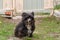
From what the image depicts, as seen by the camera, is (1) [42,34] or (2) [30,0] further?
(2) [30,0]

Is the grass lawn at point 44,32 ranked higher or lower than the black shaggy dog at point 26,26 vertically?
lower

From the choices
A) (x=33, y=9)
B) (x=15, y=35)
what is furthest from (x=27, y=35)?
(x=33, y=9)

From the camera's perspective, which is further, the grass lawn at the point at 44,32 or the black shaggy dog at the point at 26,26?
the grass lawn at the point at 44,32

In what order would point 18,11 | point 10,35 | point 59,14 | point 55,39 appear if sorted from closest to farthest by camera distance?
1. point 55,39
2. point 10,35
3. point 59,14
4. point 18,11

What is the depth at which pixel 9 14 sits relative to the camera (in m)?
12.6

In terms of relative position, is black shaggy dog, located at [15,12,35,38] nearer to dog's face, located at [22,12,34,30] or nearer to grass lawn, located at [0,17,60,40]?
dog's face, located at [22,12,34,30]

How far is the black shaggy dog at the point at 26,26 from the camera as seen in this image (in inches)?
284

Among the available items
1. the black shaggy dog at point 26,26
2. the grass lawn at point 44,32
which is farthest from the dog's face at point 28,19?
the grass lawn at point 44,32

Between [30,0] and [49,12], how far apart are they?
1.21 meters

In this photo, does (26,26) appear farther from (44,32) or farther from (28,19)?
(44,32)

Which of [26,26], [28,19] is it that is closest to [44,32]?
[26,26]

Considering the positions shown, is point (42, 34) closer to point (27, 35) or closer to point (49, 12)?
point (27, 35)

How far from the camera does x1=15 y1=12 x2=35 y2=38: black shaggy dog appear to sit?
23.7 feet

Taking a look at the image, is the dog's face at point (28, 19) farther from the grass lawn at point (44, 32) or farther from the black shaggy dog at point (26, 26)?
the grass lawn at point (44, 32)
